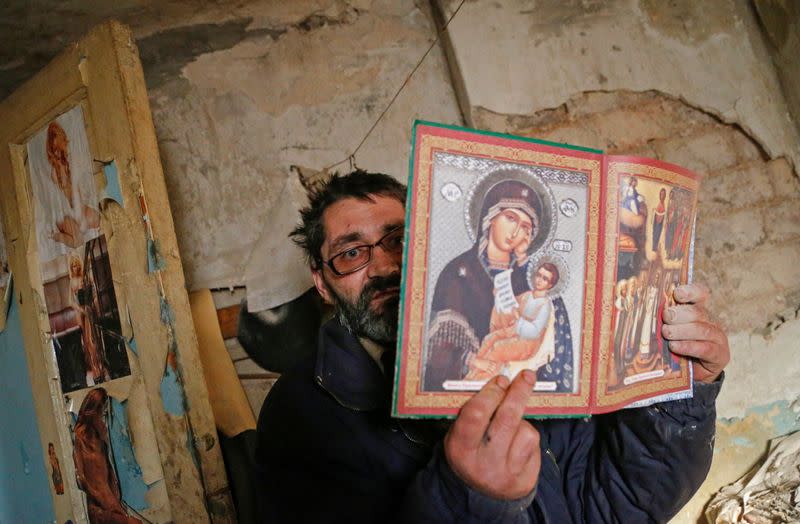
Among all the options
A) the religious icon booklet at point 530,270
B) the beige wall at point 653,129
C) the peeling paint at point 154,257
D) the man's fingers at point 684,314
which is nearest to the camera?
the religious icon booklet at point 530,270

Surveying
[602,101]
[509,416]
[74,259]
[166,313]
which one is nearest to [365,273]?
[166,313]

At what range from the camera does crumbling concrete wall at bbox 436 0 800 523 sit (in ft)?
6.44

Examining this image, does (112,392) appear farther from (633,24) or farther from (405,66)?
(633,24)

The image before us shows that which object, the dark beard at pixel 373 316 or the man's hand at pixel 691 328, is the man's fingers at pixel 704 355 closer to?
the man's hand at pixel 691 328

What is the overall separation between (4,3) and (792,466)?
8.38ft

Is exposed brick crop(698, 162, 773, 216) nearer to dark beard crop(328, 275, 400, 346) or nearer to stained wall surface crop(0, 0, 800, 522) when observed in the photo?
stained wall surface crop(0, 0, 800, 522)

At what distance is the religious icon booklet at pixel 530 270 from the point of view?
857mm

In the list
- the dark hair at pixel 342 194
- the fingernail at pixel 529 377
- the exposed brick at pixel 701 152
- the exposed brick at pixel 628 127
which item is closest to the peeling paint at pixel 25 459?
the dark hair at pixel 342 194

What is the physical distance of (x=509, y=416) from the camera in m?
0.86

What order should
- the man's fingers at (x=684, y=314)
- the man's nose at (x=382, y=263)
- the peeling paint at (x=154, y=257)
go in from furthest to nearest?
the peeling paint at (x=154, y=257)
the man's nose at (x=382, y=263)
the man's fingers at (x=684, y=314)

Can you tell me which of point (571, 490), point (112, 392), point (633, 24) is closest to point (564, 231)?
point (571, 490)

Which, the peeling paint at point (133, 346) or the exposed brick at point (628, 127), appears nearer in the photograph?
the peeling paint at point (133, 346)

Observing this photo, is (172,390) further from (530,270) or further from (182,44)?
(182,44)

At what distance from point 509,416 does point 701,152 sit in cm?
147
